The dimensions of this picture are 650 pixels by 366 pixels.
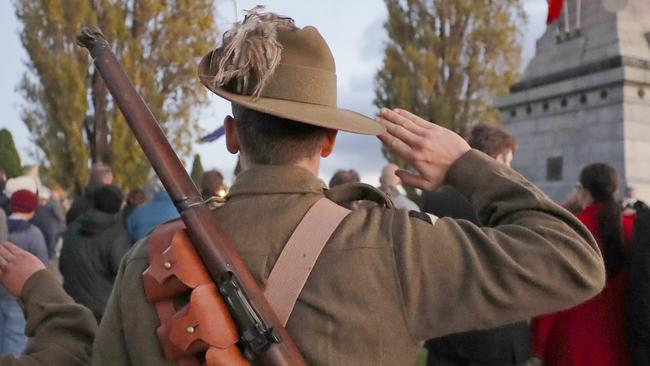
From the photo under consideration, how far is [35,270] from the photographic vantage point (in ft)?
7.07

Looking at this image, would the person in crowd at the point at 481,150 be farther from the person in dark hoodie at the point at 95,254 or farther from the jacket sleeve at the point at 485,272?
the person in dark hoodie at the point at 95,254

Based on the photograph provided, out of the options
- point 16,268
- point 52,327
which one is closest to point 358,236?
point 52,327

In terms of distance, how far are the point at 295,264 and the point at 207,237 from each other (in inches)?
7.9

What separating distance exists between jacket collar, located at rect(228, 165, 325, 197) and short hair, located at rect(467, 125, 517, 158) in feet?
7.16

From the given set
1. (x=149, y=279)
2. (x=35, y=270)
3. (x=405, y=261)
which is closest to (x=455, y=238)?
(x=405, y=261)

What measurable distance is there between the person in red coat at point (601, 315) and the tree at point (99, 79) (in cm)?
2035

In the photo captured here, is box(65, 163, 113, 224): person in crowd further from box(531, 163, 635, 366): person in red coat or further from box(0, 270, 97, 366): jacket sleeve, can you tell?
box(0, 270, 97, 366): jacket sleeve

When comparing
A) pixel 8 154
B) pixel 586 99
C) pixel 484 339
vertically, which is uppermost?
pixel 586 99

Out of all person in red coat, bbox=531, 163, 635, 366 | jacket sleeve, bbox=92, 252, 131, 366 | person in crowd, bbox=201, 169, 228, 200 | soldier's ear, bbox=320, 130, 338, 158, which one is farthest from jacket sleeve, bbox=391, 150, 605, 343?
person in crowd, bbox=201, 169, 228, 200

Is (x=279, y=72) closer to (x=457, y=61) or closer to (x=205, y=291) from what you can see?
(x=205, y=291)

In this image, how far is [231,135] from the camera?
5.88 ft

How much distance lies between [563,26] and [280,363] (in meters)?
16.2

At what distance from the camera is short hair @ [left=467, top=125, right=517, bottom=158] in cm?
372

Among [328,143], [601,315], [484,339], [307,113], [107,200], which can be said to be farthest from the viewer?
[107,200]
